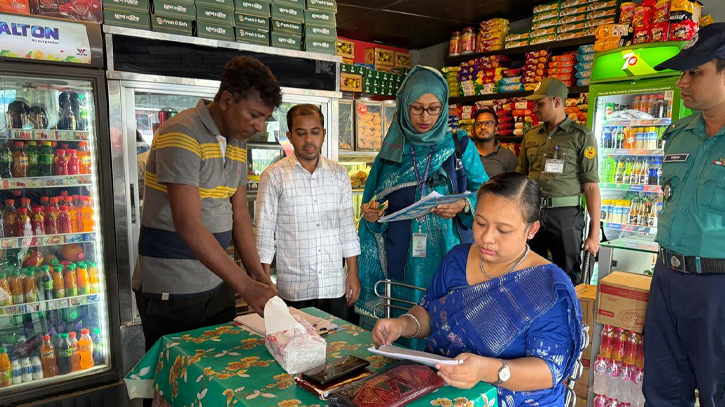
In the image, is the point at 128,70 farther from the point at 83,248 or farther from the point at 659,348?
the point at 659,348

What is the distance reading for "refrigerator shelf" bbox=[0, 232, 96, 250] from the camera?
272cm

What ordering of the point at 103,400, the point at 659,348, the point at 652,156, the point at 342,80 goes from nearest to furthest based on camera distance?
the point at 659,348 → the point at 103,400 → the point at 652,156 → the point at 342,80

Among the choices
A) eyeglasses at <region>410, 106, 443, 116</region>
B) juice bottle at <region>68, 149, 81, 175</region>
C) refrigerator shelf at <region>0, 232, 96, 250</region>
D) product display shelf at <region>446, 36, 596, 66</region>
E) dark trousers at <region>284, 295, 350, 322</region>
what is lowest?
dark trousers at <region>284, 295, 350, 322</region>

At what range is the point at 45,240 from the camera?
9.20ft

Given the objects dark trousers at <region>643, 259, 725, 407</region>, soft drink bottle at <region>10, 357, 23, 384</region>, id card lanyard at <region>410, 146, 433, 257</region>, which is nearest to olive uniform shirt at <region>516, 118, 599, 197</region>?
dark trousers at <region>643, 259, 725, 407</region>

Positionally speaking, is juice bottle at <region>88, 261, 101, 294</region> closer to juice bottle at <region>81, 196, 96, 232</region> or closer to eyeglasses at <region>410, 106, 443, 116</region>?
juice bottle at <region>81, 196, 96, 232</region>

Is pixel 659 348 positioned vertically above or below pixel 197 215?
below

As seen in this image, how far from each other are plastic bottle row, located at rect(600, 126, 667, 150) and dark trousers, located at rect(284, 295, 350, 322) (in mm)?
3359

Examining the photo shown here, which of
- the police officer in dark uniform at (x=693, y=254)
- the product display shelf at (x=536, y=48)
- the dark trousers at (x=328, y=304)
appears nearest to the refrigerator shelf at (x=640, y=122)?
the product display shelf at (x=536, y=48)

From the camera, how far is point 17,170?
2811 millimetres

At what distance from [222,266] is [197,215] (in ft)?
0.75

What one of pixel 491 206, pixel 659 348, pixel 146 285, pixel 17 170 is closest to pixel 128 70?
pixel 17 170

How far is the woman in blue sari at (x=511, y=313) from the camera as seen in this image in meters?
1.41

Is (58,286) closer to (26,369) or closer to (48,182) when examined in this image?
(26,369)
